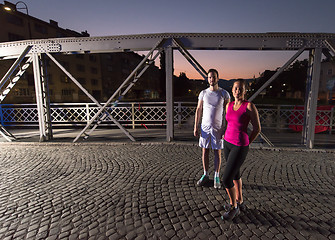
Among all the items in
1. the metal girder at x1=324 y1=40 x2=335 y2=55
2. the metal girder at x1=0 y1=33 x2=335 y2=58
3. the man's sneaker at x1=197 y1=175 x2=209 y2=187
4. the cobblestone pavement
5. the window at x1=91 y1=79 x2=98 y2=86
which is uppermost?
the window at x1=91 y1=79 x2=98 y2=86

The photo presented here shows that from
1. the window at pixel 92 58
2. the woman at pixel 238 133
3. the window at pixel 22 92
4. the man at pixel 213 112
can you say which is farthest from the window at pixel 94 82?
the woman at pixel 238 133

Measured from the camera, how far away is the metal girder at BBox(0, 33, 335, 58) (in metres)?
5.89

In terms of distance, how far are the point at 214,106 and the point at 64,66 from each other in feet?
124

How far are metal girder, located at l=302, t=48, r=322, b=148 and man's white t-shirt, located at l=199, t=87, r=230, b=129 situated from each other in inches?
167

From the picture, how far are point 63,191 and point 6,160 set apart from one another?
3.18m

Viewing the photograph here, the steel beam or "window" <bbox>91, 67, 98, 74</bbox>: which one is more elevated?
"window" <bbox>91, 67, 98, 74</bbox>

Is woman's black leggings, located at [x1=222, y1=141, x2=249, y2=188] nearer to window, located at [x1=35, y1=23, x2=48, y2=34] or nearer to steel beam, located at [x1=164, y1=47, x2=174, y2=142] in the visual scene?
steel beam, located at [x1=164, y1=47, x2=174, y2=142]

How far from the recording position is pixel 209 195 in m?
3.44

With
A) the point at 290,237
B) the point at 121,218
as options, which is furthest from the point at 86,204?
the point at 290,237

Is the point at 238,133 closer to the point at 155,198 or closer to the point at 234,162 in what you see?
the point at 234,162

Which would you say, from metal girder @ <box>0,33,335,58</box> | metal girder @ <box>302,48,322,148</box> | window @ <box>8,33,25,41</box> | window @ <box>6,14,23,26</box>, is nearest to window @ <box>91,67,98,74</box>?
window @ <box>8,33,25,41</box>

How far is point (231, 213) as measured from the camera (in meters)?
2.74

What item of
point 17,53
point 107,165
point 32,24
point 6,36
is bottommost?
point 107,165

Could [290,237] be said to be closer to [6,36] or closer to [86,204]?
[86,204]
